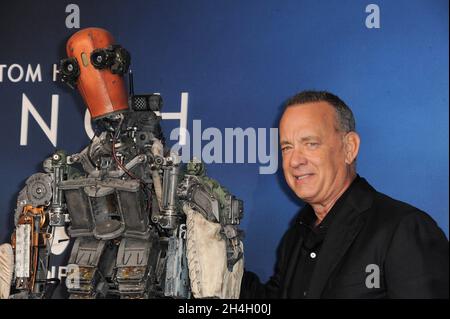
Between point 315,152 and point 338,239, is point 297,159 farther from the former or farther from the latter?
point 338,239

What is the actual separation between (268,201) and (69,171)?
1328 mm

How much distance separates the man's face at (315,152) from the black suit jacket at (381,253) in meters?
0.12

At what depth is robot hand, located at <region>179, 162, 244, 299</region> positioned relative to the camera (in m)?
2.83

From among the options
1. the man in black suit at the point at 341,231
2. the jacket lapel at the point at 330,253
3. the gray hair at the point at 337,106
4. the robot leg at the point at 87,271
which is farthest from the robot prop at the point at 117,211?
the gray hair at the point at 337,106

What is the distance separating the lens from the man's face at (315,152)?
2.66 meters

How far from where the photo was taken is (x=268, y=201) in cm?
391

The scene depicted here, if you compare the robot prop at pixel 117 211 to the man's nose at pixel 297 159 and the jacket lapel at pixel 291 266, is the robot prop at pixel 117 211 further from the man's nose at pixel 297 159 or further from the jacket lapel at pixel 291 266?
the man's nose at pixel 297 159

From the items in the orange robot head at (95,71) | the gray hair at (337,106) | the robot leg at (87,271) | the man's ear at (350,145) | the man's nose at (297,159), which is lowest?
the robot leg at (87,271)

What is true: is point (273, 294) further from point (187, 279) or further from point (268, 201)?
point (268, 201)

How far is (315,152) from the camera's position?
8.76 ft

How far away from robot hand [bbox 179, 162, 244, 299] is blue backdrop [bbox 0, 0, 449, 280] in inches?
31.5

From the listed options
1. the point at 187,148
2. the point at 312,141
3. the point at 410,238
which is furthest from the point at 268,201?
the point at 410,238

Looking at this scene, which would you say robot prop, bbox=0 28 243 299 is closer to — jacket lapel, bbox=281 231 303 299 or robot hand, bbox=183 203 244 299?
robot hand, bbox=183 203 244 299

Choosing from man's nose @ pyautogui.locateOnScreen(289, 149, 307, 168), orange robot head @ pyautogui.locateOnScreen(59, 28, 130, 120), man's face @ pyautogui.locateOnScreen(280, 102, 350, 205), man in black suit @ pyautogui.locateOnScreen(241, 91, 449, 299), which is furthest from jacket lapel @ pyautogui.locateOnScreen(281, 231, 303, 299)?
orange robot head @ pyautogui.locateOnScreen(59, 28, 130, 120)
